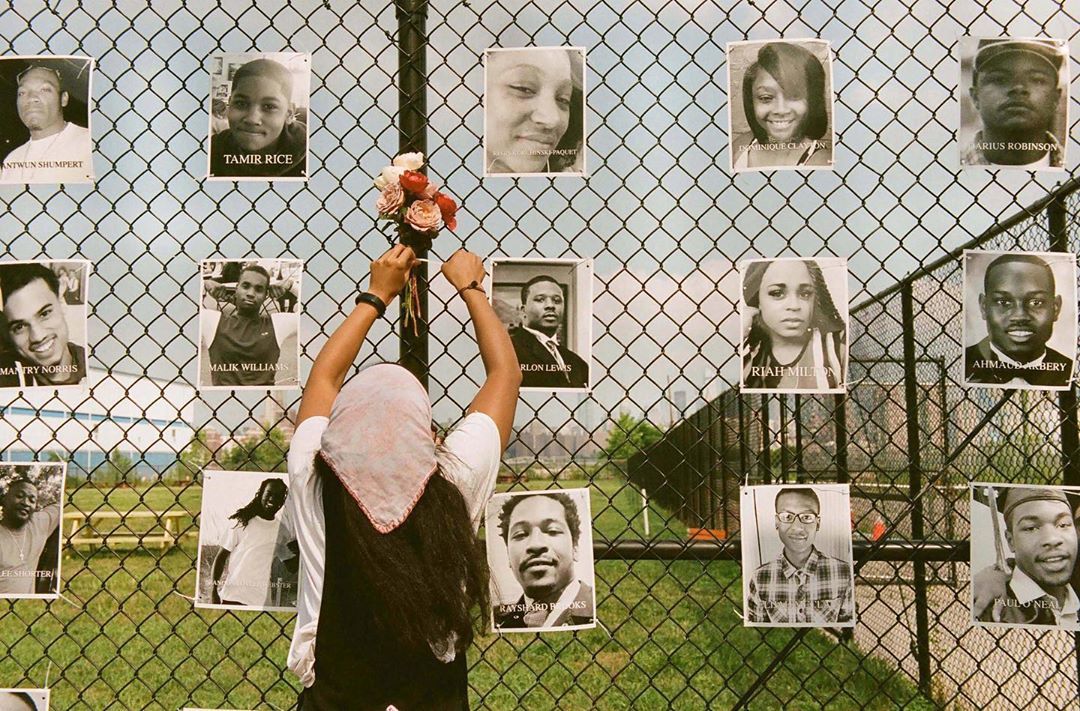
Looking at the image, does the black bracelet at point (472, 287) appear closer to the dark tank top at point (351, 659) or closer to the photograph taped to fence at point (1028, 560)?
the dark tank top at point (351, 659)

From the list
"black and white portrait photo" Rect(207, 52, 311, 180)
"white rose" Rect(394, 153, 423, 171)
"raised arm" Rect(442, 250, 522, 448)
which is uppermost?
"black and white portrait photo" Rect(207, 52, 311, 180)

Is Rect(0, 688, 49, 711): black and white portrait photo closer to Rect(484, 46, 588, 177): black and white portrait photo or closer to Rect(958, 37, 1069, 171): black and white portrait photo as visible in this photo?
Rect(484, 46, 588, 177): black and white portrait photo

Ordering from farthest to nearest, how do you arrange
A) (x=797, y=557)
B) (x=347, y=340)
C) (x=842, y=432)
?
(x=842, y=432), (x=797, y=557), (x=347, y=340)

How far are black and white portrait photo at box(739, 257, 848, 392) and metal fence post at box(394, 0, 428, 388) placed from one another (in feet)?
2.86

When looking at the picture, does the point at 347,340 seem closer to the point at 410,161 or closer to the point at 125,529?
the point at 410,161

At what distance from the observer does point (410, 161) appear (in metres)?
2.12

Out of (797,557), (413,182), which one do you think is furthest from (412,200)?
(797,557)

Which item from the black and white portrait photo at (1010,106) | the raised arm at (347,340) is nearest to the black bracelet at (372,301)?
the raised arm at (347,340)

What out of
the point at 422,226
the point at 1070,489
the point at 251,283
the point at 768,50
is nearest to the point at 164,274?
the point at 251,283

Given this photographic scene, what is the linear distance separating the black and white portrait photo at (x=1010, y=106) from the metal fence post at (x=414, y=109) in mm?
1495

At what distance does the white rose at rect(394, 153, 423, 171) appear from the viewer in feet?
6.97

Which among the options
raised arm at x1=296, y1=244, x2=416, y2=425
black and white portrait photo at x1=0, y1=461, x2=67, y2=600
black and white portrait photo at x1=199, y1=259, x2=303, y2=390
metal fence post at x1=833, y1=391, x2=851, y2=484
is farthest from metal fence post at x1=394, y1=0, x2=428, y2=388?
metal fence post at x1=833, y1=391, x2=851, y2=484

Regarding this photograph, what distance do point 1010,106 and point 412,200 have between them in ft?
5.46

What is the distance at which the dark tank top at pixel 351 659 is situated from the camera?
5.49ft
